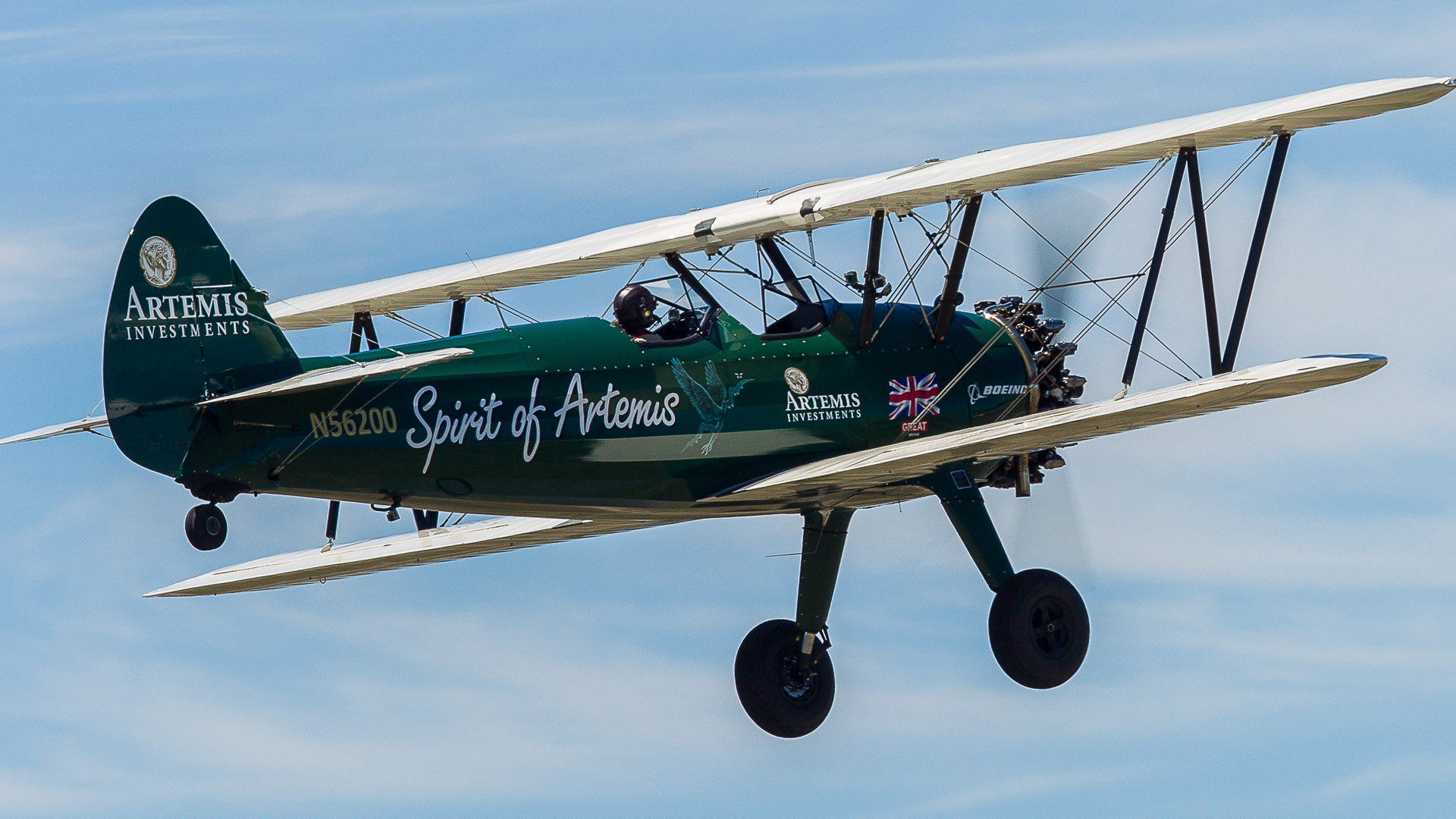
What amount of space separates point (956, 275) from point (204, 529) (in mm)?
6015

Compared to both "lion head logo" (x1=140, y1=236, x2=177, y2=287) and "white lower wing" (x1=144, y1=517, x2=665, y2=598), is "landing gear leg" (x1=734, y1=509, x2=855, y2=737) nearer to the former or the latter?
"white lower wing" (x1=144, y1=517, x2=665, y2=598)

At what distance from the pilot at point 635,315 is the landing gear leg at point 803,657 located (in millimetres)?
2094

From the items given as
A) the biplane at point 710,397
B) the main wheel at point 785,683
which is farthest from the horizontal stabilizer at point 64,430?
the main wheel at point 785,683

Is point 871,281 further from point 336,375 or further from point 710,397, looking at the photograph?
point 336,375

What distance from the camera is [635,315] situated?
1667 cm

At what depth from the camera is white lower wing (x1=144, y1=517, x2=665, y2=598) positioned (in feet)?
59.1

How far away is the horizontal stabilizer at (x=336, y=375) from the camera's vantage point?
14852 mm

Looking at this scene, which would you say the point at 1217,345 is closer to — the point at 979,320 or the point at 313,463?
the point at 979,320

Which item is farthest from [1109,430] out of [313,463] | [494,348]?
[313,463]

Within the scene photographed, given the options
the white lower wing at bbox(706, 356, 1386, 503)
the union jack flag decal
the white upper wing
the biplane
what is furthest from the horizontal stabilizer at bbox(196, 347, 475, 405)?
the union jack flag decal

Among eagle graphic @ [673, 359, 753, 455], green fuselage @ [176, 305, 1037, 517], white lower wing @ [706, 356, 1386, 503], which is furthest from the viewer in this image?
eagle graphic @ [673, 359, 753, 455]

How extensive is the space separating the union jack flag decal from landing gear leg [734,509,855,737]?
35.9 inches

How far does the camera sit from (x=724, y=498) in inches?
659

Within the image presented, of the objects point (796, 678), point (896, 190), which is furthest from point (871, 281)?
point (796, 678)
